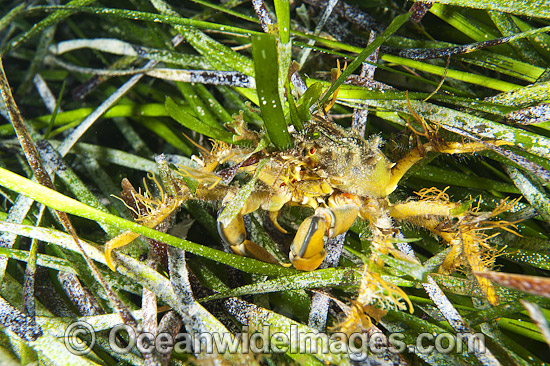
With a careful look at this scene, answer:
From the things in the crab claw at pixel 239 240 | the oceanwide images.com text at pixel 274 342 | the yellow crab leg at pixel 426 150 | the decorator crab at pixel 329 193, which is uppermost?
the yellow crab leg at pixel 426 150

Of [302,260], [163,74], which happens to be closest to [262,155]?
[302,260]

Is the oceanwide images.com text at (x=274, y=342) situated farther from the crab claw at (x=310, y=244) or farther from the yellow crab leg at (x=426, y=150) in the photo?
the yellow crab leg at (x=426, y=150)

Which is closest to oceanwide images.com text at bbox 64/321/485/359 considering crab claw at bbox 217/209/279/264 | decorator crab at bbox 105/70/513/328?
decorator crab at bbox 105/70/513/328

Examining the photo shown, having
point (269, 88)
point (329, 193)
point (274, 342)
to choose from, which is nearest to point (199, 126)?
point (269, 88)

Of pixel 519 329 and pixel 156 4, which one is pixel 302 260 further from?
pixel 156 4

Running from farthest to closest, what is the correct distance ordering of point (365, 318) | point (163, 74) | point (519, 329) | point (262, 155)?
point (163, 74), point (519, 329), point (262, 155), point (365, 318)

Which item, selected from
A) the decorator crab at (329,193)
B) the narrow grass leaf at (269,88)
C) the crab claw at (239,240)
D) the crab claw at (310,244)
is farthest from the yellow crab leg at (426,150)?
the crab claw at (239,240)
